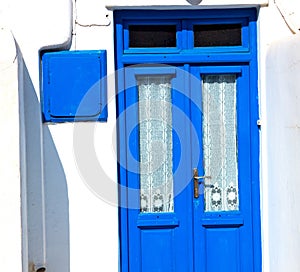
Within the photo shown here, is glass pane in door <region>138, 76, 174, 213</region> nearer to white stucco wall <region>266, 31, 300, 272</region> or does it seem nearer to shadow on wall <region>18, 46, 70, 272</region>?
shadow on wall <region>18, 46, 70, 272</region>

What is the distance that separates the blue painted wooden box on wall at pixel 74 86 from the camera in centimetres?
510

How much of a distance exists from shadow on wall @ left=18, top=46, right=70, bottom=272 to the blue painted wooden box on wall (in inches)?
5.2

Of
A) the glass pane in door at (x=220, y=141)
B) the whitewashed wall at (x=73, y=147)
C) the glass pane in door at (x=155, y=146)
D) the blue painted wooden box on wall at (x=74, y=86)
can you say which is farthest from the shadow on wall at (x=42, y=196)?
the glass pane in door at (x=220, y=141)

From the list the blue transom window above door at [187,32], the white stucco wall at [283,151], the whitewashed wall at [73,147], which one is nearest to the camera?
the white stucco wall at [283,151]

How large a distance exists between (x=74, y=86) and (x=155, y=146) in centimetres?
85

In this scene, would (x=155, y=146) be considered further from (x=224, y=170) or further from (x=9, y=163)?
(x=9, y=163)

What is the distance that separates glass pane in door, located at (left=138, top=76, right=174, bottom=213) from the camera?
17.6 ft

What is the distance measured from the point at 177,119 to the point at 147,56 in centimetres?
58

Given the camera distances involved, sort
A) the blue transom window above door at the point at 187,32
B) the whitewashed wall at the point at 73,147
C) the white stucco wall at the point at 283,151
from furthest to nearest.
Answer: the blue transom window above door at the point at 187,32 < the whitewashed wall at the point at 73,147 < the white stucco wall at the point at 283,151

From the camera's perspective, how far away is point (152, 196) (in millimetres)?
5367

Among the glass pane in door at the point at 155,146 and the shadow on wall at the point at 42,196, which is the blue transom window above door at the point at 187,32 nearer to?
the glass pane in door at the point at 155,146

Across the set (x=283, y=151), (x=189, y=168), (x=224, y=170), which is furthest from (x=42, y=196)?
(x=283, y=151)

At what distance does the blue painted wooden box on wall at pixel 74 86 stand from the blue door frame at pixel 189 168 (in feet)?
0.74

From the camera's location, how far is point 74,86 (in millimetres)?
5121
